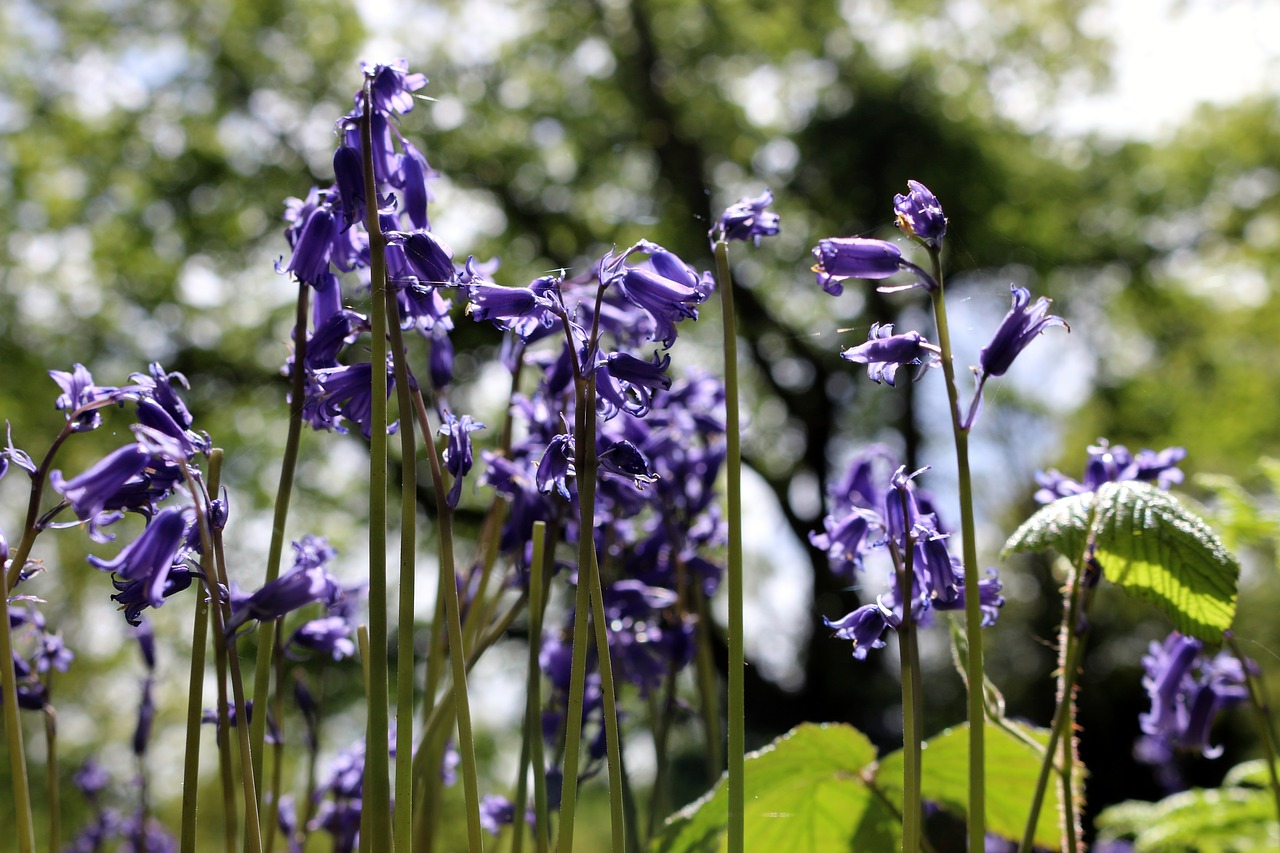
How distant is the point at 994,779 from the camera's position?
1.65 meters

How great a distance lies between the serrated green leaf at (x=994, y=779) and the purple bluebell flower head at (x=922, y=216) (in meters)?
0.79

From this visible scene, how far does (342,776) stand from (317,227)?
101 cm

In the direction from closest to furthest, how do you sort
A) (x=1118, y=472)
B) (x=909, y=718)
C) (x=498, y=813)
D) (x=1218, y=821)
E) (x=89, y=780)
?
(x=909, y=718), (x=1118, y=472), (x=498, y=813), (x=1218, y=821), (x=89, y=780)

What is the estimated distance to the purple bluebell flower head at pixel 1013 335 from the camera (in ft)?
3.29

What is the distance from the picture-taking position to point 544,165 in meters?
15.5

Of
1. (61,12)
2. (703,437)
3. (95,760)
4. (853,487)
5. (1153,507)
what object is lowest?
(95,760)

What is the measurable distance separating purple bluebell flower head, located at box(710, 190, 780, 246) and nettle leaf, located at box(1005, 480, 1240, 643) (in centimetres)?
47

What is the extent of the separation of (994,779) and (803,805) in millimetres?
331

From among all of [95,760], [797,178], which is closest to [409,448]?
[95,760]

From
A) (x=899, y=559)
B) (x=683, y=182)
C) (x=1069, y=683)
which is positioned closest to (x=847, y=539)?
(x=899, y=559)

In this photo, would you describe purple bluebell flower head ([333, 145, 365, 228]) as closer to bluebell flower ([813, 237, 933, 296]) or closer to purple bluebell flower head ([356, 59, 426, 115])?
purple bluebell flower head ([356, 59, 426, 115])

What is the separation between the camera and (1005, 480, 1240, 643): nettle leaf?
1.14 m

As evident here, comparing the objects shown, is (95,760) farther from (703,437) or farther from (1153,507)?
(1153,507)

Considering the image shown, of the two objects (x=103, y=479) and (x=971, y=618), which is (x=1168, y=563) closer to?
(x=971, y=618)
